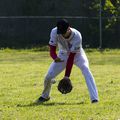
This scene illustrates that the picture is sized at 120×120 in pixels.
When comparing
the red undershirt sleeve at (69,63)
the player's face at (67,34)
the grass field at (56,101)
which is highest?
the player's face at (67,34)

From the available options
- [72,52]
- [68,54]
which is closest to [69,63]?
[72,52]

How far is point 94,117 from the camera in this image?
8.56m

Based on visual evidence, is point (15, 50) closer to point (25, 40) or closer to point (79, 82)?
point (25, 40)

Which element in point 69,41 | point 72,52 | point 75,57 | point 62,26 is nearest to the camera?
point 62,26

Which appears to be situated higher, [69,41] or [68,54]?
[69,41]

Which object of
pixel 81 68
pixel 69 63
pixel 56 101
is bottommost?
pixel 56 101

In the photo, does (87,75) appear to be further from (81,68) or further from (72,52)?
(72,52)

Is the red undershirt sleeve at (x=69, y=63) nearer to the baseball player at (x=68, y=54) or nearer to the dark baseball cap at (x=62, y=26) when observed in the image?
the baseball player at (x=68, y=54)

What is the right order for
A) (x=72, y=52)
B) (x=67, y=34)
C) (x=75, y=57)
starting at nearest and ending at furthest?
(x=67, y=34) < (x=72, y=52) < (x=75, y=57)

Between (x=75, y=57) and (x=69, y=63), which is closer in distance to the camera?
(x=69, y=63)

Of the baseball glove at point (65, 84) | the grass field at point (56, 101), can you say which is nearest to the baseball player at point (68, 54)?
the baseball glove at point (65, 84)

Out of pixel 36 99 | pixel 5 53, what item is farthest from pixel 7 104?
pixel 5 53

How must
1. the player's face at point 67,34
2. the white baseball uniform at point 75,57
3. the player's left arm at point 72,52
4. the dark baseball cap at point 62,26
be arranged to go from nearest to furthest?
1. the dark baseball cap at point 62,26
2. the player's face at point 67,34
3. the player's left arm at point 72,52
4. the white baseball uniform at point 75,57

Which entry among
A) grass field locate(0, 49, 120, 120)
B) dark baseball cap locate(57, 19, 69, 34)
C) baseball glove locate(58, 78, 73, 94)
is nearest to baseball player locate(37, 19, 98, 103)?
dark baseball cap locate(57, 19, 69, 34)
